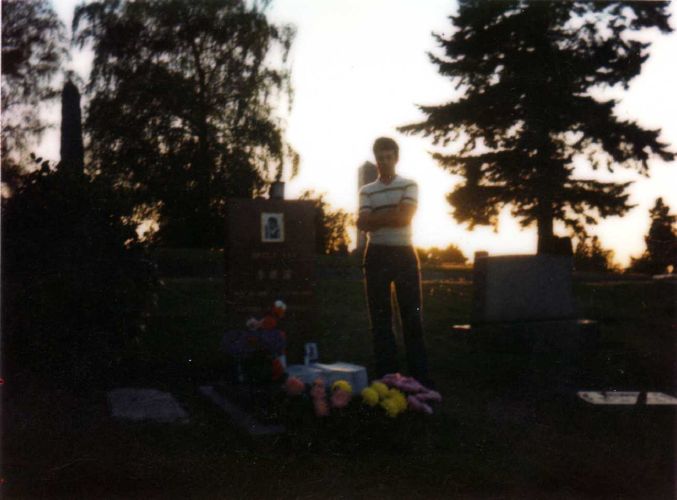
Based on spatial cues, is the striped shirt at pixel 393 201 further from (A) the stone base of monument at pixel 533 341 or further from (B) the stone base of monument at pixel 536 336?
(B) the stone base of monument at pixel 536 336

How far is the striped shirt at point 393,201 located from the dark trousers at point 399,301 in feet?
0.21

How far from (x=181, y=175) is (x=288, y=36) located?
20.5ft

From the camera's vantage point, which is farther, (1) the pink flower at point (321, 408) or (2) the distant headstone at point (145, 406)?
(2) the distant headstone at point (145, 406)

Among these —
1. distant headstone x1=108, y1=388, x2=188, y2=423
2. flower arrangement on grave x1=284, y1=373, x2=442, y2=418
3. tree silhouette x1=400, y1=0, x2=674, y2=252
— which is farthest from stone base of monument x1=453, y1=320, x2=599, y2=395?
tree silhouette x1=400, y1=0, x2=674, y2=252

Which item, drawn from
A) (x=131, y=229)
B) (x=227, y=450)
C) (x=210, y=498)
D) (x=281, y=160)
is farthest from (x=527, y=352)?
(x=281, y=160)

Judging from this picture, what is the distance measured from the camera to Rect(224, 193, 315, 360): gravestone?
8109 mm

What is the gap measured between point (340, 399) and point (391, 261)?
6.46ft

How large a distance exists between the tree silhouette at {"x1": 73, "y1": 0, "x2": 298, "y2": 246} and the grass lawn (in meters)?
19.6

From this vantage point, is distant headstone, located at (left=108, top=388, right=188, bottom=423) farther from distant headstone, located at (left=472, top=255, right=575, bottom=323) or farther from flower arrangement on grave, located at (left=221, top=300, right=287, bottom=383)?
distant headstone, located at (left=472, top=255, right=575, bottom=323)

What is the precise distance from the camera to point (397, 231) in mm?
6234

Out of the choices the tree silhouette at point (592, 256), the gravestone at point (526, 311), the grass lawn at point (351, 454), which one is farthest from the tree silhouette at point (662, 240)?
the tree silhouette at point (592, 256)

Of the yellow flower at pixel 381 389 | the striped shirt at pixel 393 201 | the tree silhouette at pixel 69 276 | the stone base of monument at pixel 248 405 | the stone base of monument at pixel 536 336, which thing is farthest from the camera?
the stone base of monument at pixel 536 336

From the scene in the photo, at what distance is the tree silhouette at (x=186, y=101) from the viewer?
25672mm

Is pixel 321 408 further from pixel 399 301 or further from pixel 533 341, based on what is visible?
pixel 533 341
